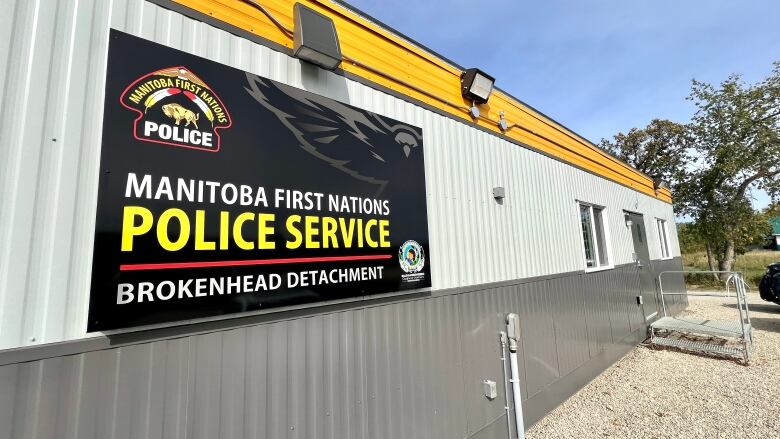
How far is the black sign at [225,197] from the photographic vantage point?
6.13 feet

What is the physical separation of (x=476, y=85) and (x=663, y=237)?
1118 cm

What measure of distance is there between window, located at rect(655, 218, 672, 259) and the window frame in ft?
18.3

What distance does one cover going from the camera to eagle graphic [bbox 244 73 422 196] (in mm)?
2625

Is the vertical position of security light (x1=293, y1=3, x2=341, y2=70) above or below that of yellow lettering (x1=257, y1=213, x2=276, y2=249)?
above

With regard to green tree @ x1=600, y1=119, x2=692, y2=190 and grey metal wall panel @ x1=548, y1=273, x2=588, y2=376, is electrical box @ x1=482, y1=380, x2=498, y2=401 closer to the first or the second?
grey metal wall panel @ x1=548, y1=273, x2=588, y2=376

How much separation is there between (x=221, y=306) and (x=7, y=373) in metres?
0.89

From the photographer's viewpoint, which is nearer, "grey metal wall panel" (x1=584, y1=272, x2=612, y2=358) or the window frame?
"grey metal wall panel" (x1=584, y1=272, x2=612, y2=358)

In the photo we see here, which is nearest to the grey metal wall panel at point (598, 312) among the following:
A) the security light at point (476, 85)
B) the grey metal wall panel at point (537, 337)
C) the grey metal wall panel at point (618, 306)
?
the grey metal wall panel at point (618, 306)

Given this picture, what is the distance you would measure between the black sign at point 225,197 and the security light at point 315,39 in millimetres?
327

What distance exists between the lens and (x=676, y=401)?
4.93m

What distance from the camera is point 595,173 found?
7617mm

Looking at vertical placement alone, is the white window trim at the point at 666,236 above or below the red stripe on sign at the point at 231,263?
above

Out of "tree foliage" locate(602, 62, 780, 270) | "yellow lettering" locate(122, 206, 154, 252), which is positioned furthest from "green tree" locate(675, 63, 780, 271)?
"yellow lettering" locate(122, 206, 154, 252)

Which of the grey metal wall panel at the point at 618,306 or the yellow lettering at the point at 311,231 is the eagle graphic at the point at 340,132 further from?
the grey metal wall panel at the point at 618,306
